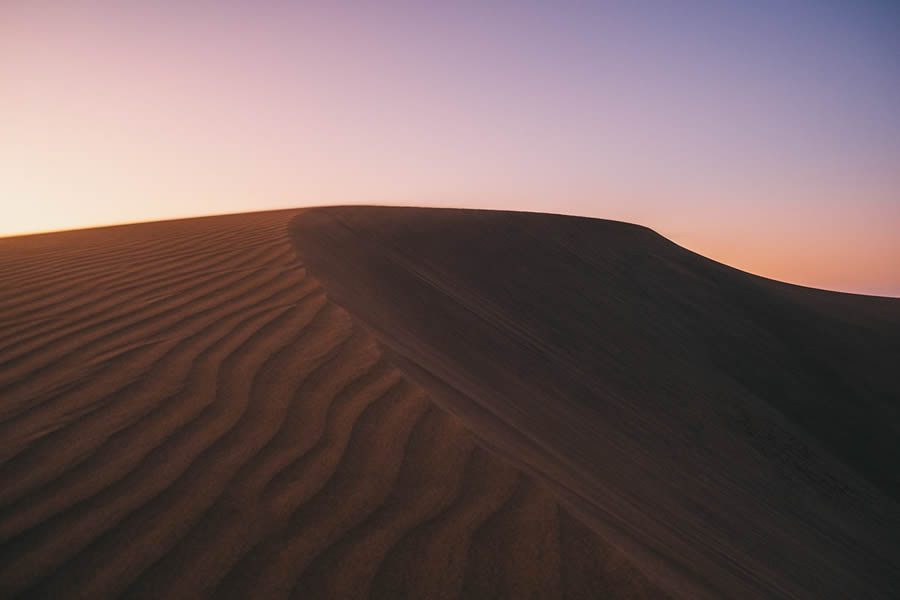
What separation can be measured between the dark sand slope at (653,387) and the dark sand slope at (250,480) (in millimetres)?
292

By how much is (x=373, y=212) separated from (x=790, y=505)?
8.02 metres

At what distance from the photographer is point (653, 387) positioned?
6254 millimetres

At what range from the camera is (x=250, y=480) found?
1.90m

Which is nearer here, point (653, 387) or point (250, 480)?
point (250, 480)

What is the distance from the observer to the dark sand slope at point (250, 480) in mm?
1558

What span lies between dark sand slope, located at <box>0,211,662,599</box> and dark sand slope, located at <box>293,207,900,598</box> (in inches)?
11.5

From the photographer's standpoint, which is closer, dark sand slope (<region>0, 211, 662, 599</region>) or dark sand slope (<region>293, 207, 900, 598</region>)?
dark sand slope (<region>0, 211, 662, 599</region>)

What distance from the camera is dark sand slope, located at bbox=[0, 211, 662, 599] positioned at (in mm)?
1558

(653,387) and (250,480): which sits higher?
(250,480)

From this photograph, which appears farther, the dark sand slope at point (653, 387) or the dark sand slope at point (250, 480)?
the dark sand slope at point (653, 387)

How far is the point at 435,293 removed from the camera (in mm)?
5914

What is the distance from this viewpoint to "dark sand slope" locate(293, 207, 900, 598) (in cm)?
270

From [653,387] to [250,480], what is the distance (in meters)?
5.27

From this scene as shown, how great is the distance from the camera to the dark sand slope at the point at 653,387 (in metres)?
2.70
